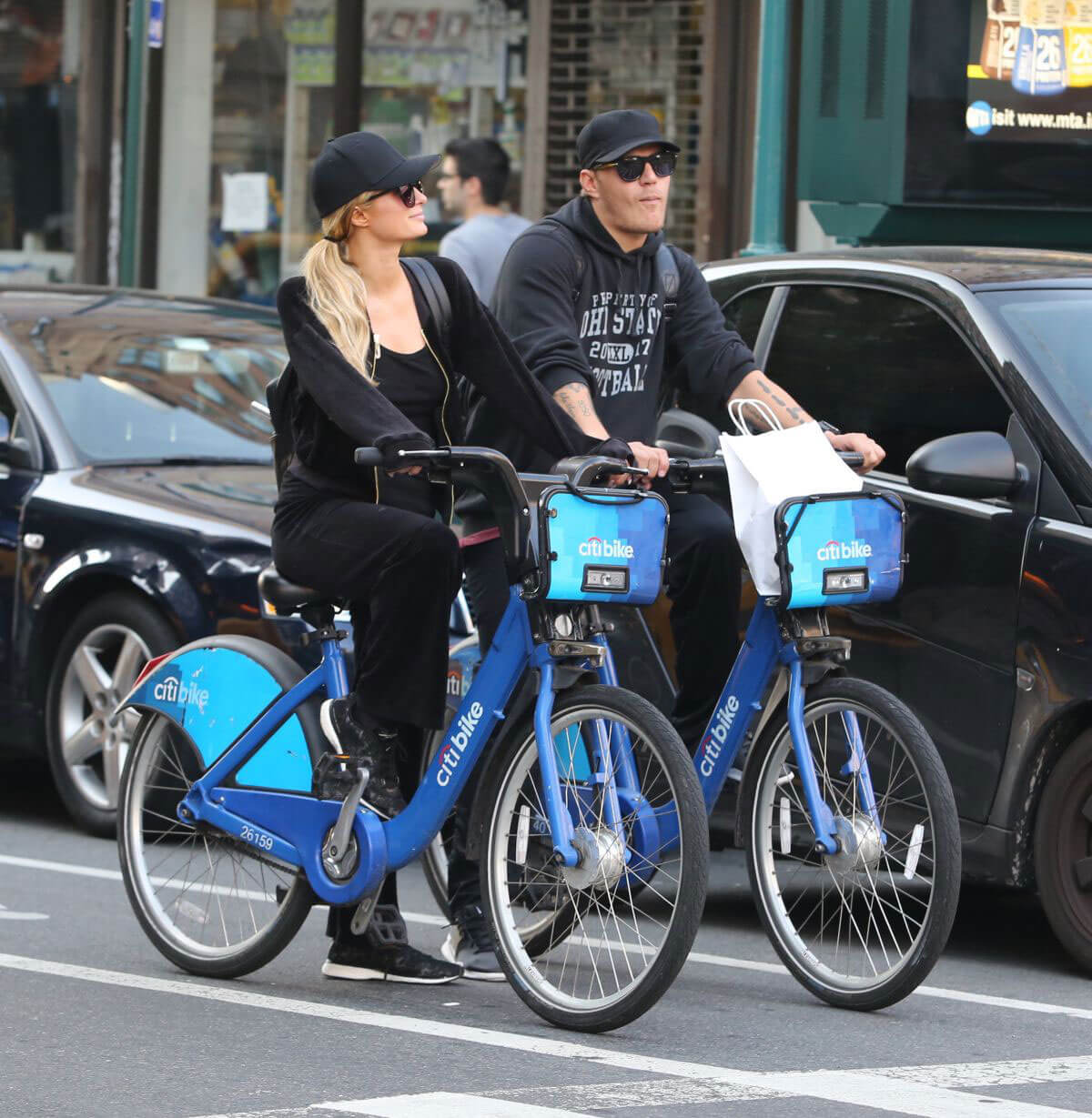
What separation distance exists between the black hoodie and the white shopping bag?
60cm

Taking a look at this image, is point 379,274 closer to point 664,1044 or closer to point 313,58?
point 664,1044

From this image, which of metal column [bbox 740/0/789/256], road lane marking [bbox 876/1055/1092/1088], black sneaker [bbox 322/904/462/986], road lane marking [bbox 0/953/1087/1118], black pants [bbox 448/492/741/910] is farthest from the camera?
metal column [bbox 740/0/789/256]

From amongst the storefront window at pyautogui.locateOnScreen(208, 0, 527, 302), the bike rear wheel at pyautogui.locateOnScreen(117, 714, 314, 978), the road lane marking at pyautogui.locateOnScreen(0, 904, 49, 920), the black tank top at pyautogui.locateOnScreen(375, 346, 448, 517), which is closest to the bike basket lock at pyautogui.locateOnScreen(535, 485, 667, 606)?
the black tank top at pyautogui.locateOnScreen(375, 346, 448, 517)

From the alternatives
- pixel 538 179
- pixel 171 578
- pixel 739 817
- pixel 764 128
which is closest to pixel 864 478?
pixel 739 817

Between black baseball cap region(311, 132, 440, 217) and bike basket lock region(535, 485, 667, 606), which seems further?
black baseball cap region(311, 132, 440, 217)

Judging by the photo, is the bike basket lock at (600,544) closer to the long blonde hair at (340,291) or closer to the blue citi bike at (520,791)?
the blue citi bike at (520,791)

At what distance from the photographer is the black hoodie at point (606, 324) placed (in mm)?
6102

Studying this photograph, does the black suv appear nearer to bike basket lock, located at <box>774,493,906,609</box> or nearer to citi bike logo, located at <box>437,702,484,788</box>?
bike basket lock, located at <box>774,493,906,609</box>

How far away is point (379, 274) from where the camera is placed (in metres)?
5.68

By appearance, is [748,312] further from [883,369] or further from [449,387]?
[449,387]

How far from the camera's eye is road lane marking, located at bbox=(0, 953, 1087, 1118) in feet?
15.3

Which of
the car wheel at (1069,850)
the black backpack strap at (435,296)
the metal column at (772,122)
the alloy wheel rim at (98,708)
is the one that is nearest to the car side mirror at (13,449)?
the alloy wheel rim at (98,708)

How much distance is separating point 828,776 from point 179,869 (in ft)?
5.26

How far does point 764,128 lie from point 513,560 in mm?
6988
